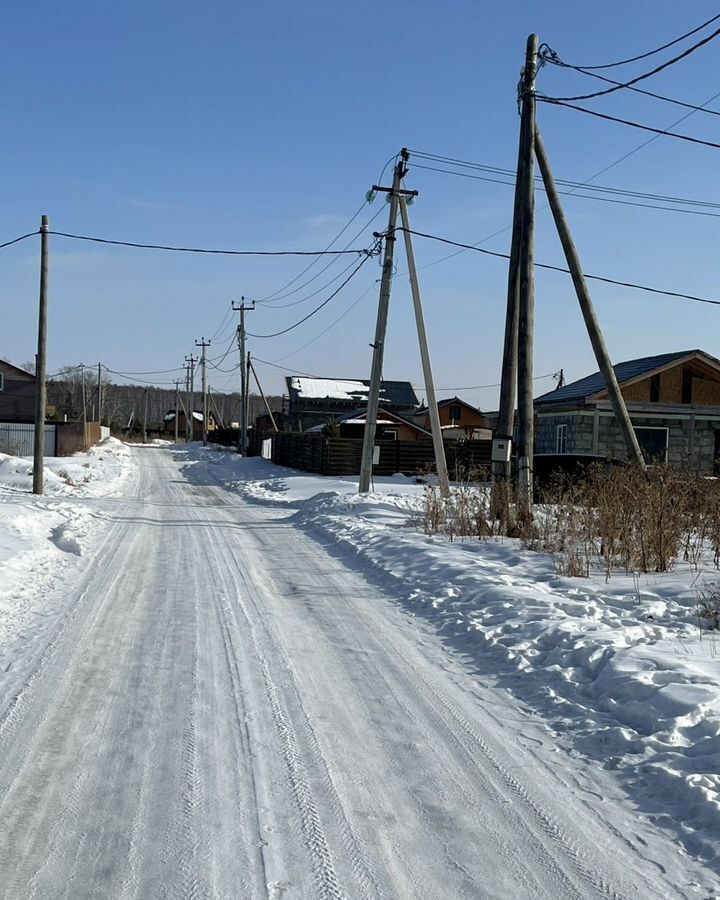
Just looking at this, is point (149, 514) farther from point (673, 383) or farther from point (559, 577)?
point (673, 383)

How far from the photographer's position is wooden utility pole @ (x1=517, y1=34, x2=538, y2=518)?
13.8 meters

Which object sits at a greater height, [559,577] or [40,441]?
[40,441]

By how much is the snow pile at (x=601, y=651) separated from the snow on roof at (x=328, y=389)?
5664 centimetres

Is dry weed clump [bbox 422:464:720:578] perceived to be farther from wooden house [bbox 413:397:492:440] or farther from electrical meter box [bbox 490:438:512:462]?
wooden house [bbox 413:397:492:440]

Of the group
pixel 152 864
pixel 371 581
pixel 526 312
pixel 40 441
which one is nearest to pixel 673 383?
pixel 526 312

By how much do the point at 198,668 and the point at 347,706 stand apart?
1362 mm

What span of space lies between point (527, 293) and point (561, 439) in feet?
65.8

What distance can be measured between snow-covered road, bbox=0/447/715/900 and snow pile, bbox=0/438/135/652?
1.96ft

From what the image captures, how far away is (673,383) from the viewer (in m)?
32.6

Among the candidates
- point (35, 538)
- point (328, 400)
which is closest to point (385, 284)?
point (35, 538)

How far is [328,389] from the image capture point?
7031 centimetres

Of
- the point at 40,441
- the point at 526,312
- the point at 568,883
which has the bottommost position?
the point at 568,883

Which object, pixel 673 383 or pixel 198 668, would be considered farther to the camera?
pixel 673 383

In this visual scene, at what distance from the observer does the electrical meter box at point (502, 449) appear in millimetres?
14367
